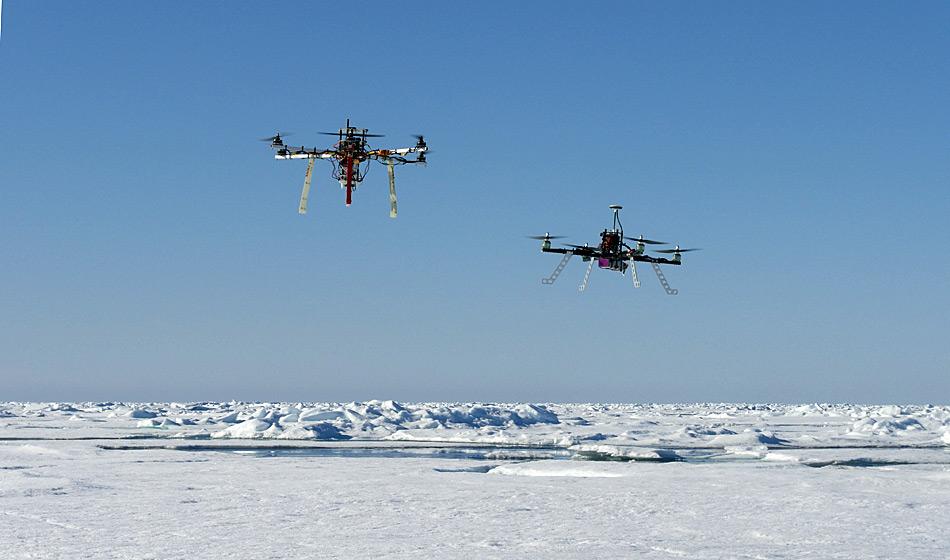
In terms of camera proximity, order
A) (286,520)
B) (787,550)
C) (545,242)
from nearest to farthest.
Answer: (787,550), (286,520), (545,242)

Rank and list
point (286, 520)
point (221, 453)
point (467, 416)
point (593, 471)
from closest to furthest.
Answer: point (286, 520) < point (593, 471) < point (221, 453) < point (467, 416)

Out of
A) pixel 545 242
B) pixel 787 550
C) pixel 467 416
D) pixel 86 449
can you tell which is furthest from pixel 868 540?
pixel 467 416

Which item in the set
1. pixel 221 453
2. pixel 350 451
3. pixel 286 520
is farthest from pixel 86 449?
pixel 286 520

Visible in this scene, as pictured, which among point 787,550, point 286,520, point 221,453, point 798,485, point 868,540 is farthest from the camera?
point 221,453

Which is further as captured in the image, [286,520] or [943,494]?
[943,494]

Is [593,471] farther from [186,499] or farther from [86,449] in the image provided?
[86,449]

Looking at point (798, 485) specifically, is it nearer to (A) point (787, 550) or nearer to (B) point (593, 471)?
(B) point (593, 471)

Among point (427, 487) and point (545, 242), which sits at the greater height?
point (545, 242)

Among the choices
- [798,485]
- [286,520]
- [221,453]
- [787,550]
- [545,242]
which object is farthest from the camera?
[545,242]

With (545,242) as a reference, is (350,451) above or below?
below
